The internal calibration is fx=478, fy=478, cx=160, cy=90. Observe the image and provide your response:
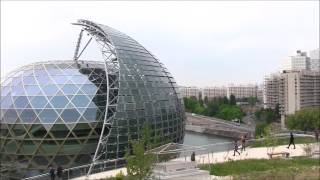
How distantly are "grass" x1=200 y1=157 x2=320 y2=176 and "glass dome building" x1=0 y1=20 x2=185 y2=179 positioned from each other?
878 cm

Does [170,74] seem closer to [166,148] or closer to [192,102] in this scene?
[166,148]

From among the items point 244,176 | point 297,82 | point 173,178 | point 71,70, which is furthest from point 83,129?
point 297,82

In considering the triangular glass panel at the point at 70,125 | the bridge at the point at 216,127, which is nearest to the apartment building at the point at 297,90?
the bridge at the point at 216,127

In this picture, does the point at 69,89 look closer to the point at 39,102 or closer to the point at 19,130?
the point at 39,102

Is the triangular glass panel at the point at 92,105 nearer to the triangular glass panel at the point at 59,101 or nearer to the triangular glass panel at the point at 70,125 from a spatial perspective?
the triangular glass panel at the point at 59,101

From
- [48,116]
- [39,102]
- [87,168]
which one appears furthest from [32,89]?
[87,168]

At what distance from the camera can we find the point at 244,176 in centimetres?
2031

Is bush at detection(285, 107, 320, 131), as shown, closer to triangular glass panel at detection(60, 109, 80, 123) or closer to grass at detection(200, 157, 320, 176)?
→ grass at detection(200, 157, 320, 176)

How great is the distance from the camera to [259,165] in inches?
930

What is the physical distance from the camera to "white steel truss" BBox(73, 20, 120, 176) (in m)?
30.3

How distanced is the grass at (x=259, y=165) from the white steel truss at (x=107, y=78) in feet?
28.6

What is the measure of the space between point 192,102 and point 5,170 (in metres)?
118

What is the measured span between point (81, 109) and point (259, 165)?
12896 mm

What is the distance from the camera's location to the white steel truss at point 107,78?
30.3m
